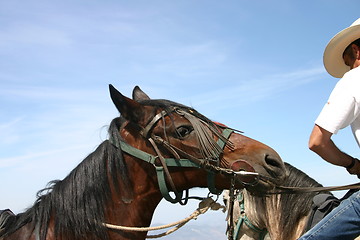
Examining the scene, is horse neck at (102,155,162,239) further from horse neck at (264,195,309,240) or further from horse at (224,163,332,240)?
horse neck at (264,195,309,240)

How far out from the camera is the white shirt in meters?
3.26

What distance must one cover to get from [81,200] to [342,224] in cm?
238

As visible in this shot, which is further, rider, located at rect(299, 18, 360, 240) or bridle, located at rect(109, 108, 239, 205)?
bridle, located at rect(109, 108, 239, 205)

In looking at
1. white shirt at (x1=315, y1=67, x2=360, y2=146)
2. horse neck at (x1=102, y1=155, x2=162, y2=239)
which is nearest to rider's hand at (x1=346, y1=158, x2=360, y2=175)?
white shirt at (x1=315, y1=67, x2=360, y2=146)

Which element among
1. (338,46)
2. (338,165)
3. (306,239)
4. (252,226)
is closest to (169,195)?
(306,239)


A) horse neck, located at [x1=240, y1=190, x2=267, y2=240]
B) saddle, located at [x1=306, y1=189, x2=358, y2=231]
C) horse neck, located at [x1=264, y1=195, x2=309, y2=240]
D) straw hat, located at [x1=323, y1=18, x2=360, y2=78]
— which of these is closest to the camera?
straw hat, located at [x1=323, y1=18, x2=360, y2=78]

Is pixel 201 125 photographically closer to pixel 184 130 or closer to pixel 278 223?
pixel 184 130

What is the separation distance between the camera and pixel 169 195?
4066 mm

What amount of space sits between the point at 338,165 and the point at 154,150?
1.70 m

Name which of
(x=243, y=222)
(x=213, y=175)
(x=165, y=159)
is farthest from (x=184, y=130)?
(x=243, y=222)

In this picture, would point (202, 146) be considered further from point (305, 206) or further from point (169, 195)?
point (305, 206)

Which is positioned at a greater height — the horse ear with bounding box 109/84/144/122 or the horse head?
the horse ear with bounding box 109/84/144/122

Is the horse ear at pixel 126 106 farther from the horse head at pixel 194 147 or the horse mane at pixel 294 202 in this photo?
the horse mane at pixel 294 202

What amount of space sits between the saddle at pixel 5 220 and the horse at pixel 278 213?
3.90 meters
